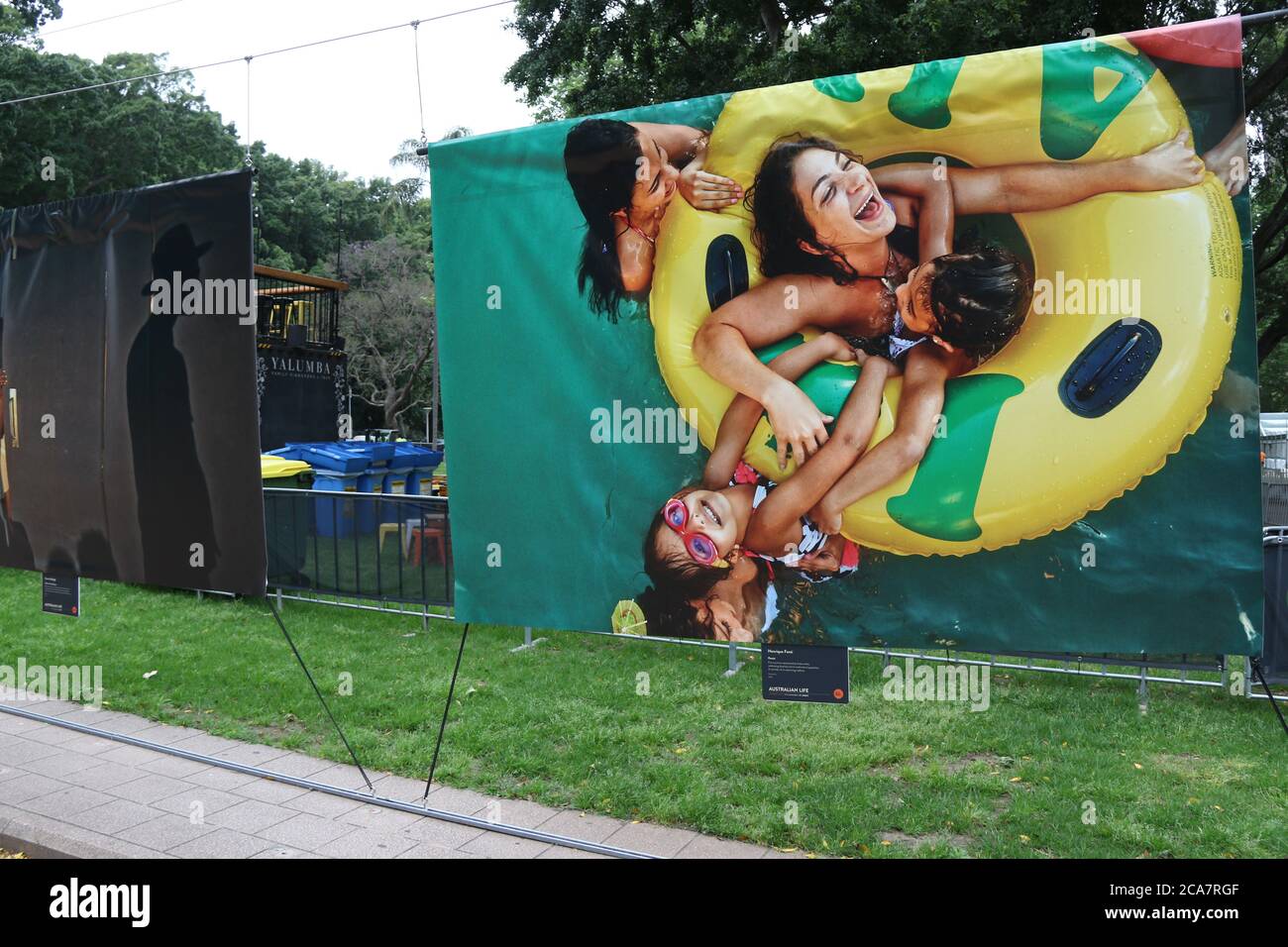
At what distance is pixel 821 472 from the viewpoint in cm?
388

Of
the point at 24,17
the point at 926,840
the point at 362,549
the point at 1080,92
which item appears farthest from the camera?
the point at 24,17

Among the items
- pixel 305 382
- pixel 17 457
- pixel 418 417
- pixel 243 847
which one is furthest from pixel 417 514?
pixel 418 417

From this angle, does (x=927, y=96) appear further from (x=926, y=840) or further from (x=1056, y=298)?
(x=926, y=840)

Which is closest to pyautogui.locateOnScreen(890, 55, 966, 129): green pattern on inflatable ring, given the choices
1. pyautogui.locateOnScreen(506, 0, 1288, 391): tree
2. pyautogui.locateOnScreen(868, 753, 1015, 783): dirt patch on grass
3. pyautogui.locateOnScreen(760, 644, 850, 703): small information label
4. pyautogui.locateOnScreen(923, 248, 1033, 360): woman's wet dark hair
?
pyautogui.locateOnScreen(923, 248, 1033, 360): woman's wet dark hair

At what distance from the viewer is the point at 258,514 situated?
208 inches

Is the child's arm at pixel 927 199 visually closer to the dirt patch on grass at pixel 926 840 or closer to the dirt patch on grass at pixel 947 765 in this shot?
the dirt patch on grass at pixel 926 840

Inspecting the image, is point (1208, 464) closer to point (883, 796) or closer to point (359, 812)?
point (883, 796)

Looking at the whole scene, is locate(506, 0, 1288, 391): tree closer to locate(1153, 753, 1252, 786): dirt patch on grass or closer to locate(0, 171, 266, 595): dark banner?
locate(0, 171, 266, 595): dark banner

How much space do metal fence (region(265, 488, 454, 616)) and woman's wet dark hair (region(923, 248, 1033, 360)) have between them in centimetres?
647

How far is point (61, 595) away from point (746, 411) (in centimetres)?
501

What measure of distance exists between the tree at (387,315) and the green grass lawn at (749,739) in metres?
26.5

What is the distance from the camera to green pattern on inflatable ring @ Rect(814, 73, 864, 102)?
372 cm

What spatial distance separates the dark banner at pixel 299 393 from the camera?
66.3ft

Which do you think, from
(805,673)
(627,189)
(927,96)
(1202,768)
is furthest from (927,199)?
(1202,768)
